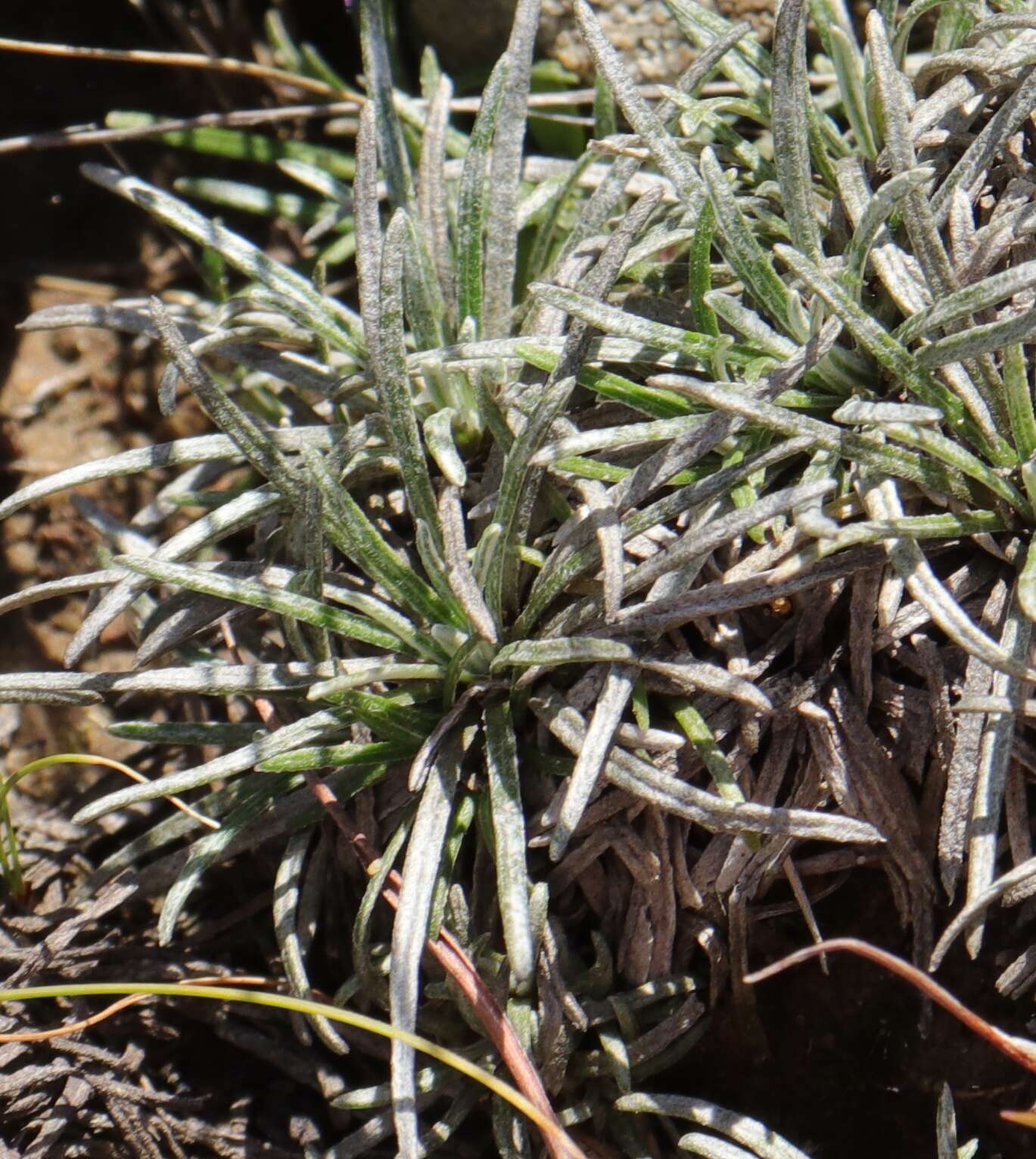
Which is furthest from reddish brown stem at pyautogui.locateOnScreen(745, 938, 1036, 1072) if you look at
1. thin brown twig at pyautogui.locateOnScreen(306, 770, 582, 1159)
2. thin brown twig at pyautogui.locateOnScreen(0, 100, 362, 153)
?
thin brown twig at pyautogui.locateOnScreen(0, 100, 362, 153)

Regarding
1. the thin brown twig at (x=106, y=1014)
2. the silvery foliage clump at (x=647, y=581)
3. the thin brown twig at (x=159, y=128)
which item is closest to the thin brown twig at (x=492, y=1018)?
the silvery foliage clump at (x=647, y=581)

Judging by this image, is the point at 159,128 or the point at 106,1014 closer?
the point at 106,1014

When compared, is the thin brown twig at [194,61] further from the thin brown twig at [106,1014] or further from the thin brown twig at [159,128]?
the thin brown twig at [106,1014]

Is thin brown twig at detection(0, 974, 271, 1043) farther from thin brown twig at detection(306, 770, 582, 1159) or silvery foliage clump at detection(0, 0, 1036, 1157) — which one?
thin brown twig at detection(306, 770, 582, 1159)

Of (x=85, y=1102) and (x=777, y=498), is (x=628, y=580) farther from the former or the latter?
(x=85, y=1102)

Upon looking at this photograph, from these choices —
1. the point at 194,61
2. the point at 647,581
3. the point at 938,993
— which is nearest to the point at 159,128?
the point at 194,61

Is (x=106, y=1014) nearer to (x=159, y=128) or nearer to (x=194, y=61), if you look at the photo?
(x=159, y=128)

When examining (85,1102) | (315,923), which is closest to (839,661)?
(315,923)

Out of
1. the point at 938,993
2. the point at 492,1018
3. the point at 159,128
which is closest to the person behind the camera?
the point at 938,993

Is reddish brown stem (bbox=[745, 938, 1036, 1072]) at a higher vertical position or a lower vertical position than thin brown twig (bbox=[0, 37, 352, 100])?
lower
